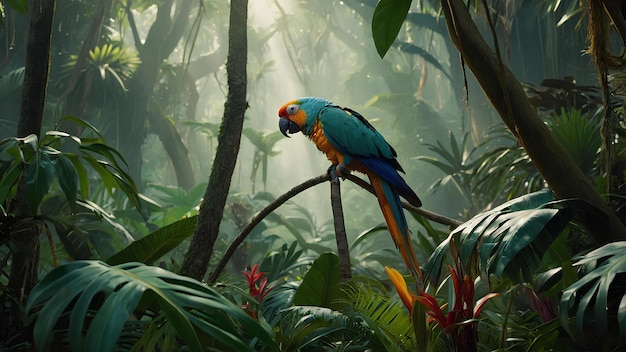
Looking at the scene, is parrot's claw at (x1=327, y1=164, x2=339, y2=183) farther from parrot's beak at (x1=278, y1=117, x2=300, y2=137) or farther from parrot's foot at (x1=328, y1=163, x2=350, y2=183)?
parrot's beak at (x1=278, y1=117, x2=300, y2=137)

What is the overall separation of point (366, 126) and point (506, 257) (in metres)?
1.32

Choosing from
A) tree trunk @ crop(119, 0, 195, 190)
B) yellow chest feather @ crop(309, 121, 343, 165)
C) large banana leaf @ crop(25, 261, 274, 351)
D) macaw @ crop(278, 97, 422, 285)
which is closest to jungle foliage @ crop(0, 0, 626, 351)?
large banana leaf @ crop(25, 261, 274, 351)

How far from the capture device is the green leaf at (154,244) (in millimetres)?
2268

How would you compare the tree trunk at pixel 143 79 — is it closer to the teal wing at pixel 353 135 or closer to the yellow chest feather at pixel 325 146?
the yellow chest feather at pixel 325 146

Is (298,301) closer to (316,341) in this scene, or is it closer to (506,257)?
(316,341)

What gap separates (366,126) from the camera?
2668 mm

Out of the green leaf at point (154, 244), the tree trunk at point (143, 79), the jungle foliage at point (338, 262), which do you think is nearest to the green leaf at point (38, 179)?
the jungle foliage at point (338, 262)

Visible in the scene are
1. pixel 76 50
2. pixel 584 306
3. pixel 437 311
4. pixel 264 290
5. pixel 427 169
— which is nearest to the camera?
pixel 584 306

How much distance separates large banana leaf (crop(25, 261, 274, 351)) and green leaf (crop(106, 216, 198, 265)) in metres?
1.07

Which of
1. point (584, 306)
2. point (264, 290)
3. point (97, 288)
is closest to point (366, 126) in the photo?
point (264, 290)

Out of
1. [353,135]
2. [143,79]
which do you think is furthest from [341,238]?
[143,79]

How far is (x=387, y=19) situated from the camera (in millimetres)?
1546

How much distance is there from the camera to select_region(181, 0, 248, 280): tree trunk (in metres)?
2.49

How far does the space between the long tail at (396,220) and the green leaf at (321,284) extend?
24 centimetres
